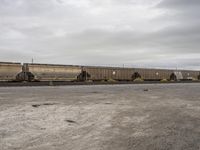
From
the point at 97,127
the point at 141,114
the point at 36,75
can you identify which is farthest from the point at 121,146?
the point at 36,75

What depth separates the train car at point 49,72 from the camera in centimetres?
3254

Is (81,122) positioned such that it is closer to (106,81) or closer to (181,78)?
(106,81)

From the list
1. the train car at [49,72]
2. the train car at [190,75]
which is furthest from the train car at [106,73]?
the train car at [190,75]

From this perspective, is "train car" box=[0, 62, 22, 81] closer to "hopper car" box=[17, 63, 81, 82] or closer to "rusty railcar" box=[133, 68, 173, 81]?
"hopper car" box=[17, 63, 81, 82]

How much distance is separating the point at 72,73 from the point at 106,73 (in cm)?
586

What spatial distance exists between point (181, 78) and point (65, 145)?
167ft

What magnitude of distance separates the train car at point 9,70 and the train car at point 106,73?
Answer: 952 centimetres

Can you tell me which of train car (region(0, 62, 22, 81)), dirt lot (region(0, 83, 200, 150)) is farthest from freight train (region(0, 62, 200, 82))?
dirt lot (region(0, 83, 200, 150))

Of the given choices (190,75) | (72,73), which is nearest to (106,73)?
(72,73)

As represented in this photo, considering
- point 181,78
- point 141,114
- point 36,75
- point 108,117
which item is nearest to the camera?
point 108,117

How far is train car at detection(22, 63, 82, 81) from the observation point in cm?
3254

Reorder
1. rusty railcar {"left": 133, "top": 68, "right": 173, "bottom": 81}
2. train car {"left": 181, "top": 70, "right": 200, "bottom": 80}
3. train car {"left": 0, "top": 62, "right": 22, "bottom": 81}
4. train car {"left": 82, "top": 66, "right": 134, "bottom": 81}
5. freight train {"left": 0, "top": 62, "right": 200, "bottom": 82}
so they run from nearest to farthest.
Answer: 1. train car {"left": 0, "top": 62, "right": 22, "bottom": 81}
2. freight train {"left": 0, "top": 62, "right": 200, "bottom": 82}
3. train car {"left": 82, "top": 66, "right": 134, "bottom": 81}
4. rusty railcar {"left": 133, "top": 68, "right": 173, "bottom": 81}
5. train car {"left": 181, "top": 70, "right": 200, "bottom": 80}

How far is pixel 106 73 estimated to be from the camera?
40594 millimetres

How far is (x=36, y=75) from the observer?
32969 millimetres
